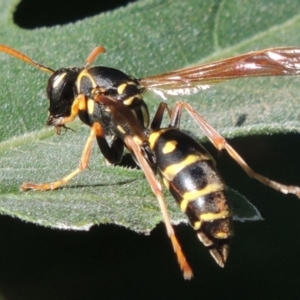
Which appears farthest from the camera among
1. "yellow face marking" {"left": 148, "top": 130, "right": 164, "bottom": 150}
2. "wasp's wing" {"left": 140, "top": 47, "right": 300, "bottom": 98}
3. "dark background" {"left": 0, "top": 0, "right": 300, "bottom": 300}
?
"dark background" {"left": 0, "top": 0, "right": 300, "bottom": 300}

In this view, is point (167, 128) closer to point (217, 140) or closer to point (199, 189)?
point (217, 140)

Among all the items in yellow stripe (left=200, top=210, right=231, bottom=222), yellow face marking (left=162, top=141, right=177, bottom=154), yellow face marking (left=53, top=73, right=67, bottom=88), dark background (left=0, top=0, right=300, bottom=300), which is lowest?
dark background (left=0, top=0, right=300, bottom=300)

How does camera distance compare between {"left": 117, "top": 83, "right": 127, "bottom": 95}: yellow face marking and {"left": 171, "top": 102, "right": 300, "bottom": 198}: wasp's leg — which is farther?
{"left": 117, "top": 83, "right": 127, "bottom": 95}: yellow face marking

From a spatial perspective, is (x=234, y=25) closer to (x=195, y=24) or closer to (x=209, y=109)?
(x=195, y=24)

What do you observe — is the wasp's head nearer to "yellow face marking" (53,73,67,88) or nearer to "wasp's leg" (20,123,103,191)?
"yellow face marking" (53,73,67,88)

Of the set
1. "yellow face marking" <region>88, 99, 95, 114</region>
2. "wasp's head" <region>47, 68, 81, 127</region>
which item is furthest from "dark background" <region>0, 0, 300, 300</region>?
"yellow face marking" <region>88, 99, 95, 114</region>

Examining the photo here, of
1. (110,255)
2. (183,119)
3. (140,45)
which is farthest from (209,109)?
(110,255)
